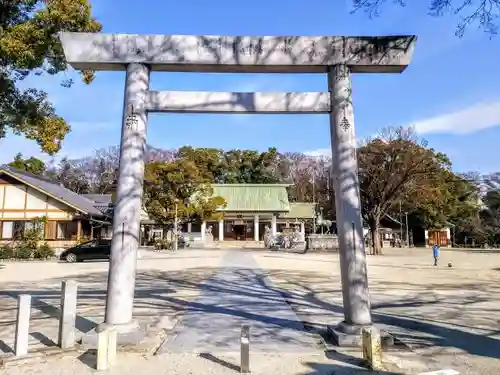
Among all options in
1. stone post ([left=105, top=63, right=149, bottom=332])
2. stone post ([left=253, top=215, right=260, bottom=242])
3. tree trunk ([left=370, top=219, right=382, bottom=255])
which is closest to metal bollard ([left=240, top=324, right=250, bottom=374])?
stone post ([left=105, top=63, right=149, bottom=332])

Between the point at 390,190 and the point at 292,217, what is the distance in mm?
21947

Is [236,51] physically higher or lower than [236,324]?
higher

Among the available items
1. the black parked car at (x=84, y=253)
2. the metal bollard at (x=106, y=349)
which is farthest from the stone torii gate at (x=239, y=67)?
the black parked car at (x=84, y=253)

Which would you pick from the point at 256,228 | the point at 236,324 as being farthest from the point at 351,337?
the point at 256,228

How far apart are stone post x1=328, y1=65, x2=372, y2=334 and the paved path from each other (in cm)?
91

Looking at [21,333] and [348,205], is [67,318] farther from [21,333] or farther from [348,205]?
[348,205]

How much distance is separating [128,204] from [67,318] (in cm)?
193

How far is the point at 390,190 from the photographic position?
31734 millimetres

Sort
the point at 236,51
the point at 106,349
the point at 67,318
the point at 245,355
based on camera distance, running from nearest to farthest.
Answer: the point at 245,355 → the point at 106,349 → the point at 67,318 → the point at 236,51

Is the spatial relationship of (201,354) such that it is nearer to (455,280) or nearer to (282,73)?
(282,73)

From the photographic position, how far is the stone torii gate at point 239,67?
674 centimetres

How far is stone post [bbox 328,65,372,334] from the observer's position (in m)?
6.43

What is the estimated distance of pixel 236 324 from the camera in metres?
7.70

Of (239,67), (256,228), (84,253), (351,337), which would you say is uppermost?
(239,67)
